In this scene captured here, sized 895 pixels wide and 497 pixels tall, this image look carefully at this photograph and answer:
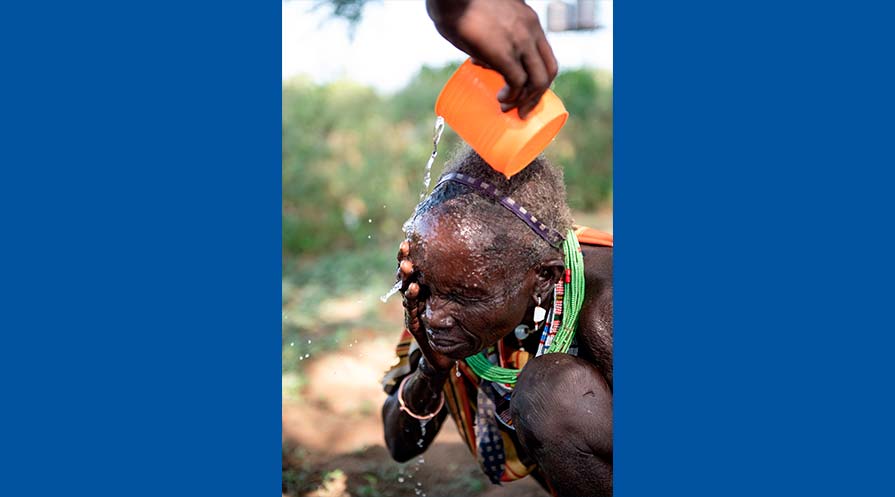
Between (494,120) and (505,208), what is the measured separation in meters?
0.29

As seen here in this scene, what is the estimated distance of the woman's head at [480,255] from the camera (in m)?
1.75

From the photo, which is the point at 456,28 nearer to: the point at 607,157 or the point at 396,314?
the point at 396,314

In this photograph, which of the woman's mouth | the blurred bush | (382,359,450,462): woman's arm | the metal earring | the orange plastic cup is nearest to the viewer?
the orange plastic cup

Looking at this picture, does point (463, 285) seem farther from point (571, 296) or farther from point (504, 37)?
point (504, 37)

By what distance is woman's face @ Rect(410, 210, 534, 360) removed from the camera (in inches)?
68.7

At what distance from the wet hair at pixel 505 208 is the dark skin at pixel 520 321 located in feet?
0.07

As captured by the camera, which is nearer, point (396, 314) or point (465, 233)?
point (465, 233)

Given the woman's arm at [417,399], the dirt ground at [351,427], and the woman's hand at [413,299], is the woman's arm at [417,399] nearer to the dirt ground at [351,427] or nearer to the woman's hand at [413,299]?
the woman's hand at [413,299]

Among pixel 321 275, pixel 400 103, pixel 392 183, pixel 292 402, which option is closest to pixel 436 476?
pixel 292 402

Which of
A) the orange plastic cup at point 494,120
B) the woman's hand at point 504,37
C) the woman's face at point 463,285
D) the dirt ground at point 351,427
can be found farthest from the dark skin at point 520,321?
the dirt ground at point 351,427

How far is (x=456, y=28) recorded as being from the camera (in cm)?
136

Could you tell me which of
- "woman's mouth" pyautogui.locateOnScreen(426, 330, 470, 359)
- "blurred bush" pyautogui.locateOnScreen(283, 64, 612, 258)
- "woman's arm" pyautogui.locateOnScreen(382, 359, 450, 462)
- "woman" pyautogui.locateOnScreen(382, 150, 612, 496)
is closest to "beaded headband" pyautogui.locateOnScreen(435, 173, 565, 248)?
"woman" pyautogui.locateOnScreen(382, 150, 612, 496)

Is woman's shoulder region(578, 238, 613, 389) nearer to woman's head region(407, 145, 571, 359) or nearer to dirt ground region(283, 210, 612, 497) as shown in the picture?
woman's head region(407, 145, 571, 359)

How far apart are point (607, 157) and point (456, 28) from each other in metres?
3.75
